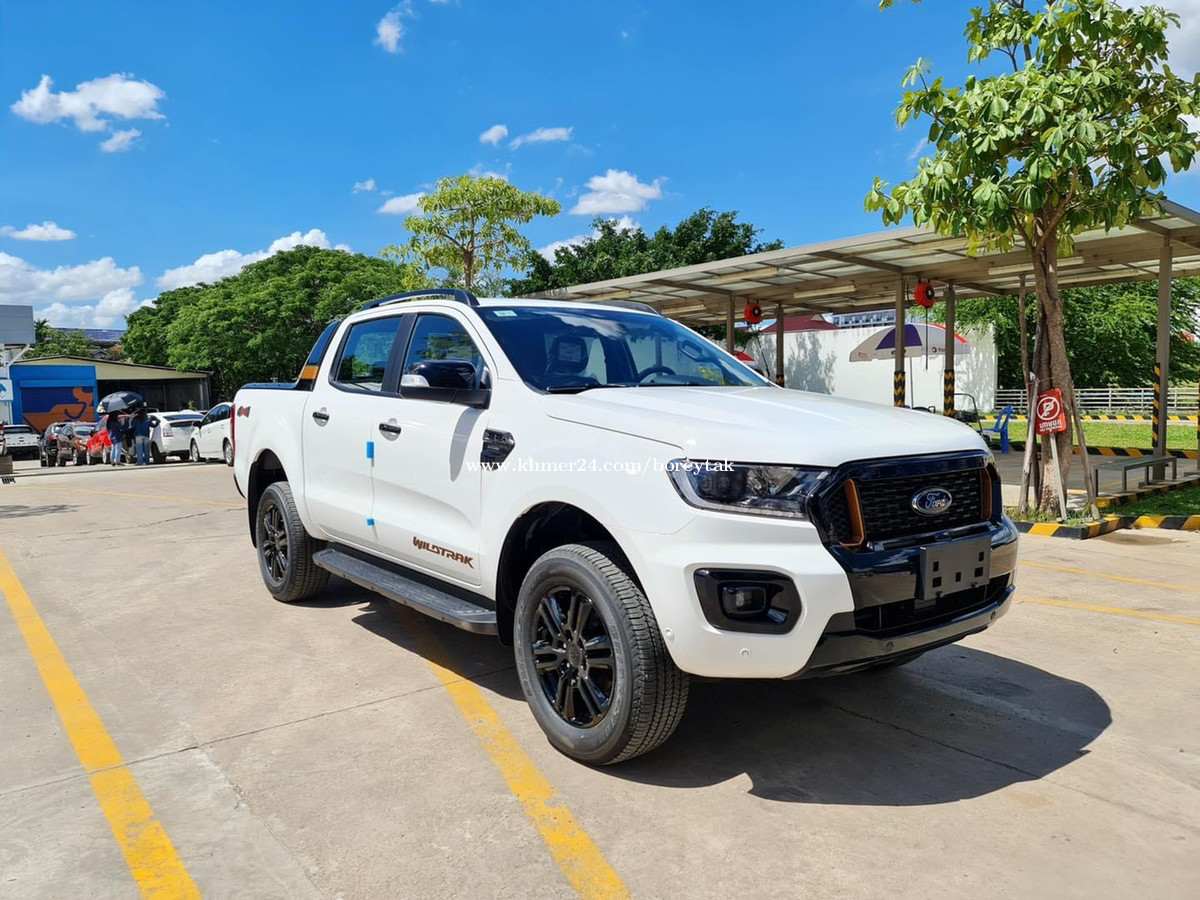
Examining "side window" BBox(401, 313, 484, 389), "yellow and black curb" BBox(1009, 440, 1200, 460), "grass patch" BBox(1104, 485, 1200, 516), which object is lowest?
"yellow and black curb" BBox(1009, 440, 1200, 460)

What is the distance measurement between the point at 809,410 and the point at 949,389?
16382 mm

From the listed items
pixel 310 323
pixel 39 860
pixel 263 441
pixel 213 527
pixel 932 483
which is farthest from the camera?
pixel 310 323

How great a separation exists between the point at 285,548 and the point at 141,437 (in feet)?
63.1

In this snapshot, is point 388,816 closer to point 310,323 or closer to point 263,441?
point 263,441

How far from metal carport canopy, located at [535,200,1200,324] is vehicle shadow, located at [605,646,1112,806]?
362 inches

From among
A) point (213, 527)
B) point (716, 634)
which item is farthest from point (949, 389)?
point (716, 634)

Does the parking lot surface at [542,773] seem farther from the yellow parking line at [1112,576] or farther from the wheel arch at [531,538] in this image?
the yellow parking line at [1112,576]

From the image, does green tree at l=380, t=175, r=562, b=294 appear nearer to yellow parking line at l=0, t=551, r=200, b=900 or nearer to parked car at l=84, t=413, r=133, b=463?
parked car at l=84, t=413, r=133, b=463

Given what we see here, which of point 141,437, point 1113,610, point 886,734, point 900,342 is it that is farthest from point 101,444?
point 886,734

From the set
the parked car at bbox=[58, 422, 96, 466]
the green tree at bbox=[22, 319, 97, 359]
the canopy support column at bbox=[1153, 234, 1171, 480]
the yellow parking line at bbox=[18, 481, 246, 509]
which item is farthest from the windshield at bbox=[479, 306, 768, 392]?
the green tree at bbox=[22, 319, 97, 359]

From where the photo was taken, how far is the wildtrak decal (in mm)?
4023

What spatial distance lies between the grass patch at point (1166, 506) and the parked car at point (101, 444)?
22262 mm

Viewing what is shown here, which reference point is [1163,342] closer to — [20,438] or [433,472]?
[433,472]

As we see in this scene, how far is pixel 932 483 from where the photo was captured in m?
3.40
